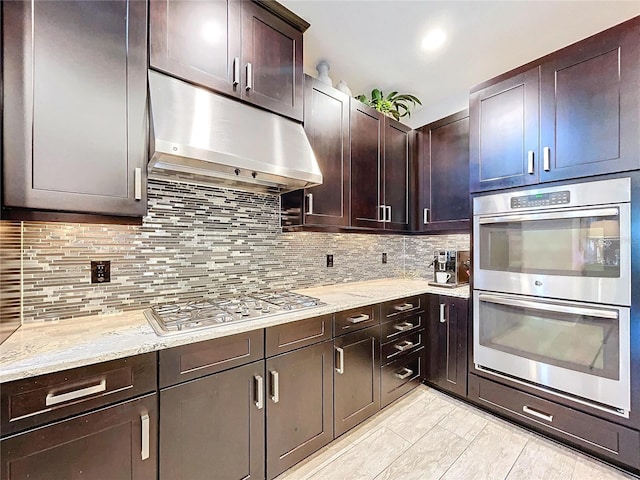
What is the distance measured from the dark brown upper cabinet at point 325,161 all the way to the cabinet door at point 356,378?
830 mm

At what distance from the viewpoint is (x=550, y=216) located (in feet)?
6.01

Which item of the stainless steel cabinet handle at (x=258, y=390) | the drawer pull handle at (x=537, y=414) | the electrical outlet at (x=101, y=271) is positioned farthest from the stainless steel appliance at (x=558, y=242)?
the electrical outlet at (x=101, y=271)

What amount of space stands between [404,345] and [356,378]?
0.58 m

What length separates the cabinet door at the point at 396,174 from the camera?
2627mm

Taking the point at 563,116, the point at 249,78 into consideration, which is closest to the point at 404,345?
the point at 563,116

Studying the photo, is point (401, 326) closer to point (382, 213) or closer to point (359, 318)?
point (359, 318)

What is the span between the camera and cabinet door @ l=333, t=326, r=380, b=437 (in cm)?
180

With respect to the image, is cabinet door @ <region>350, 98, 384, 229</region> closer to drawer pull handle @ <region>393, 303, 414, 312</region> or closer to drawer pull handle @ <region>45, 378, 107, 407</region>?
drawer pull handle @ <region>393, 303, 414, 312</region>

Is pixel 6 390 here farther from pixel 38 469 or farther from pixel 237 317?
pixel 237 317

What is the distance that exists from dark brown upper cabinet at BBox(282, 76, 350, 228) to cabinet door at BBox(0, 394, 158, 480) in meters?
1.37

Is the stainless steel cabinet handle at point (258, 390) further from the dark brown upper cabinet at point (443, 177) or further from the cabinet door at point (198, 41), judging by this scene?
the dark brown upper cabinet at point (443, 177)

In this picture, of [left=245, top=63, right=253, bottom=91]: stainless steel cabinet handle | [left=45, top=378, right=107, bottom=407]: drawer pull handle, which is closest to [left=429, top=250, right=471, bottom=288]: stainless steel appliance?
[left=245, top=63, right=253, bottom=91]: stainless steel cabinet handle

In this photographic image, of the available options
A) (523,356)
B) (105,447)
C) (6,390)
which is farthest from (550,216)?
(6,390)

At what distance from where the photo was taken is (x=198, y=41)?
151 cm
